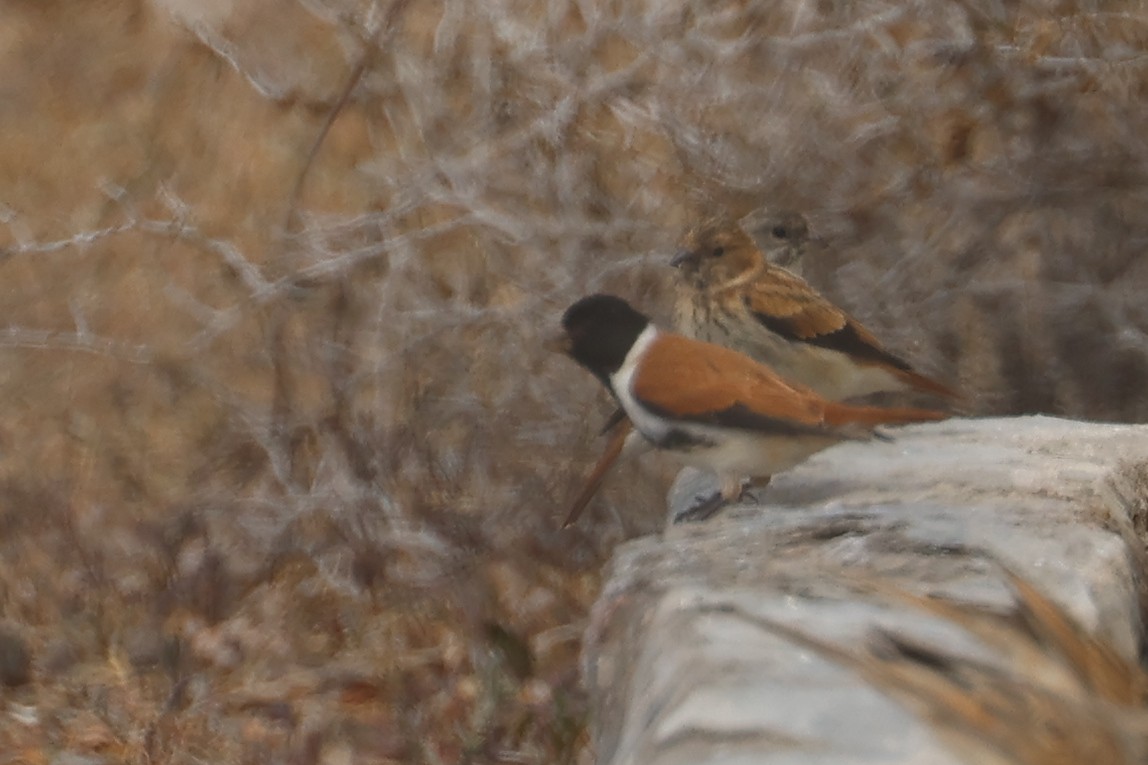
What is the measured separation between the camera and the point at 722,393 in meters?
2.77

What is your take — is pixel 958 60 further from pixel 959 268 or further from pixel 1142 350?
pixel 1142 350

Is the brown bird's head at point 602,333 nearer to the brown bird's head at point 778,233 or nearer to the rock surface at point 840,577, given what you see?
the rock surface at point 840,577

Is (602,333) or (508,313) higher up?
(602,333)

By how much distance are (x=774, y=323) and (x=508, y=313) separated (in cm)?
146

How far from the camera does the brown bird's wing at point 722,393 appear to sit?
2.72 meters

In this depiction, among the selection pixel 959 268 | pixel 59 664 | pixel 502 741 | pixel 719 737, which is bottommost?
pixel 502 741

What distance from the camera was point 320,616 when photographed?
517 centimetres

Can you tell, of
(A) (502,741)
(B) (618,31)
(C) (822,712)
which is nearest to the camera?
(C) (822,712)

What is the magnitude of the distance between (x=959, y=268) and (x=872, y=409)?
2608 mm

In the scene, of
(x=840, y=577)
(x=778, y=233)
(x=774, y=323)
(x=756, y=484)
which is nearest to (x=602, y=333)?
(x=756, y=484)

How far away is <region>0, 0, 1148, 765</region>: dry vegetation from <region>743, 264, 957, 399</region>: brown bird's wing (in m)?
1.03

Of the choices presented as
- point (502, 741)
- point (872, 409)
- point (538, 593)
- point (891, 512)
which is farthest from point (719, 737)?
point (538, 593)

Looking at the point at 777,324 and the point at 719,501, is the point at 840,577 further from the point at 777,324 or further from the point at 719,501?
the point at 777,324

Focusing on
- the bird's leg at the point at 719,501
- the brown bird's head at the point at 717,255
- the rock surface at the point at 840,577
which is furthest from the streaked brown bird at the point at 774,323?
the bird's leg at the point at 719,501
